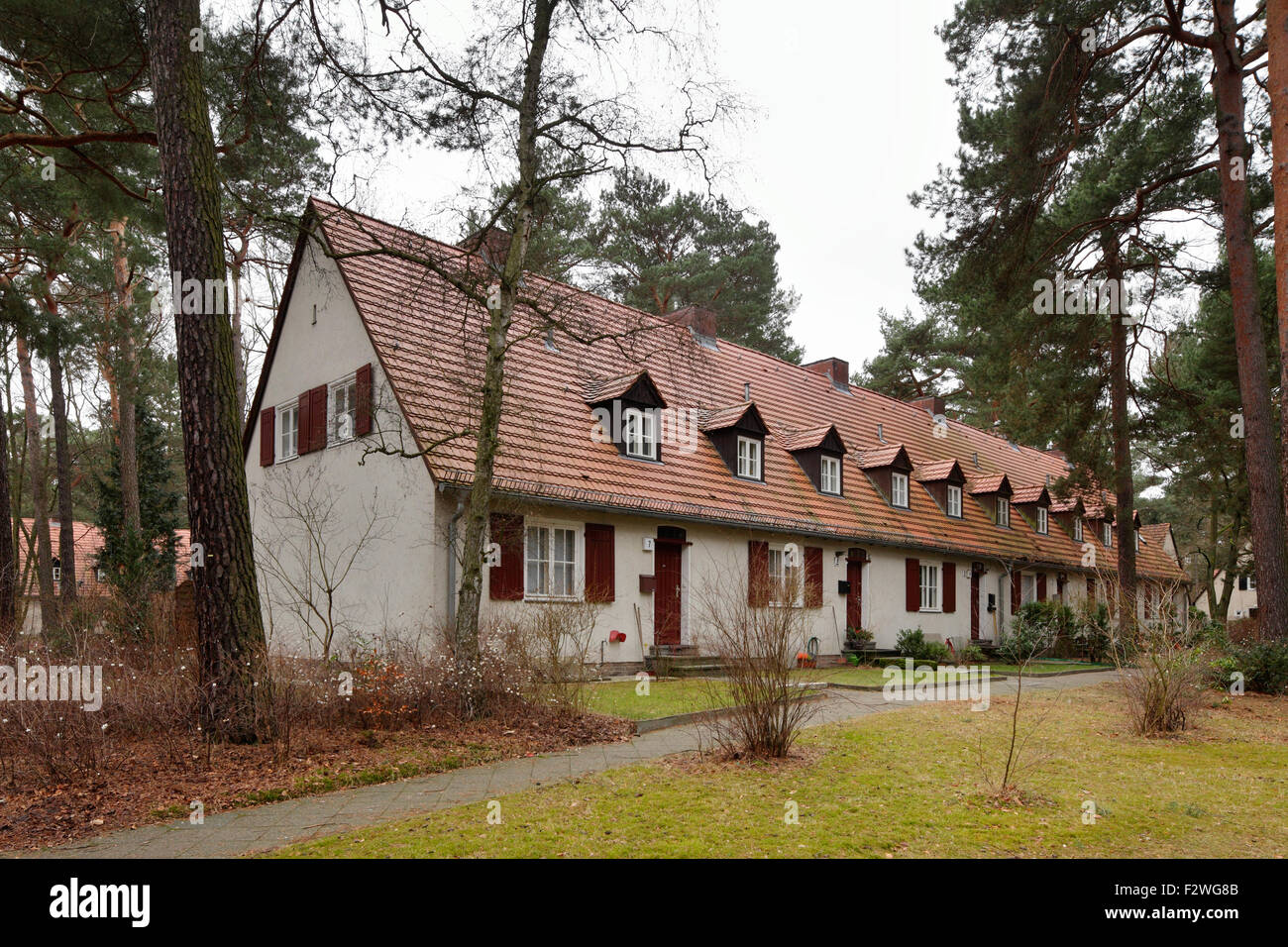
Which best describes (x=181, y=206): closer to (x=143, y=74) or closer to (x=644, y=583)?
(x=143, y=74)

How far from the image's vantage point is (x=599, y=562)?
49.0ft

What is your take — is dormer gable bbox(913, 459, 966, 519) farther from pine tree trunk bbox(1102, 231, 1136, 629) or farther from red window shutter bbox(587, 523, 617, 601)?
red window shutter bbox(587, 523, 617, 601)

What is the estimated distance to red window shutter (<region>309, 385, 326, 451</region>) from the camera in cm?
1648

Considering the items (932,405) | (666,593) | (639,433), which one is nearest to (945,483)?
(932,405)

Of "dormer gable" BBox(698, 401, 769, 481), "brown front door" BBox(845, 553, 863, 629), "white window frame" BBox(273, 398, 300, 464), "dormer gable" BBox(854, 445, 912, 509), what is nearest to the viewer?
"white window frame" BBox(273, 398, 300, 464)

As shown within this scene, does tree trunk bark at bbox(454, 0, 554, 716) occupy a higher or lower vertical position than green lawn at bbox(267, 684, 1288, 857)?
higher

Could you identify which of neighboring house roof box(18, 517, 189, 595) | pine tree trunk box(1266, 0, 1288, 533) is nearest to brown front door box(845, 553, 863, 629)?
pine tree trunk box(1266, 0, 1288, 533)

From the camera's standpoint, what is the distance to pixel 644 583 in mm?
15688

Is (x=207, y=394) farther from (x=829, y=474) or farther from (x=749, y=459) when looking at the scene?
(x=829, y=474)

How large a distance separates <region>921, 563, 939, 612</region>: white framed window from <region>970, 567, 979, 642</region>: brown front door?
2119mm

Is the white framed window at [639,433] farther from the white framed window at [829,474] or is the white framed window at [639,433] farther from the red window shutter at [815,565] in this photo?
the white framed window at [829,474]

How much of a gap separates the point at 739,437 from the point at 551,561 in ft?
19.7

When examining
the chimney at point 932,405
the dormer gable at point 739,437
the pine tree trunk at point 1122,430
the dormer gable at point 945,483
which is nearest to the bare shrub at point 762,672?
the dormer gable at point 739,437
